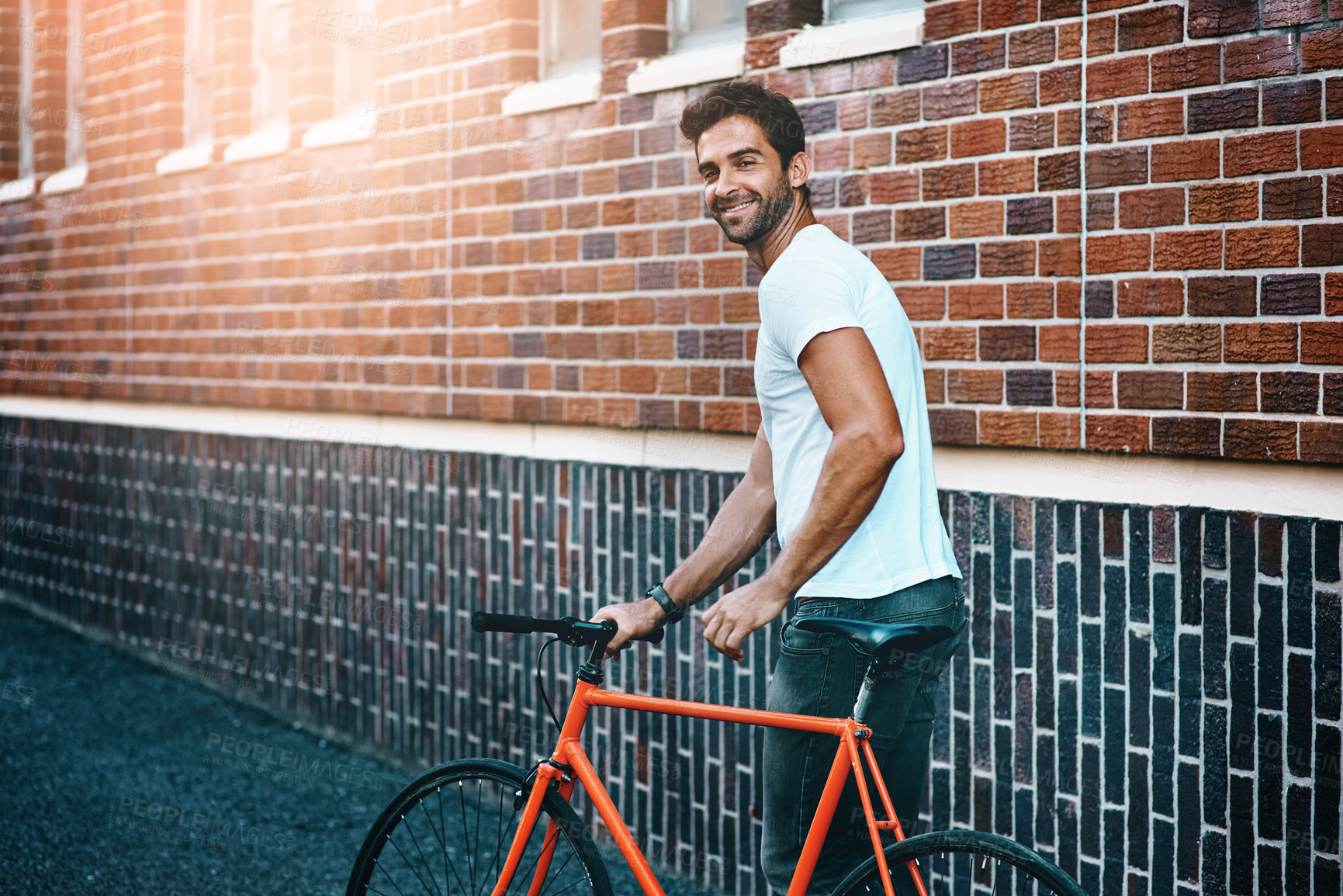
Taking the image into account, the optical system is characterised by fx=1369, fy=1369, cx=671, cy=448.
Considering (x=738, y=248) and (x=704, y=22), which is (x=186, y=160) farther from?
(x=738, y=248)

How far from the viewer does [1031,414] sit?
4.12 metres

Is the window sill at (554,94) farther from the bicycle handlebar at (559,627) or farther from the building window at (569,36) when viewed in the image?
the bicycle handlebar at (559,627)

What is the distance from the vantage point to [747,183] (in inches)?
121

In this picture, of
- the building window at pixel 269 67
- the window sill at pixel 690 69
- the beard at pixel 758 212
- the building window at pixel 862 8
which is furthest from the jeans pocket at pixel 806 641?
the building window at pixel 269 67

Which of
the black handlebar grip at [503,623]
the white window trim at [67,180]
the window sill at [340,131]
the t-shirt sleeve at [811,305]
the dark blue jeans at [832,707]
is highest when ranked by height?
the white window trim at [67,180]

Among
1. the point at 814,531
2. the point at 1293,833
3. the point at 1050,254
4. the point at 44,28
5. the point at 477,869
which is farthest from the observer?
the point at 44,28

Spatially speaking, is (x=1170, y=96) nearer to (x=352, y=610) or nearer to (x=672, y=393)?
(x=672, y=393)

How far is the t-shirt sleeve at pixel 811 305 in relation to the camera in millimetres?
2760

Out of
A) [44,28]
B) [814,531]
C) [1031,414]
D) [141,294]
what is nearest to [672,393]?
[1031,414]

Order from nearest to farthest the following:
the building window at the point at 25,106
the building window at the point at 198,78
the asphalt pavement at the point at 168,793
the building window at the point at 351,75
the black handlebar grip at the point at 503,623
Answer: the black handlebar grip at the point at 503,623 < the asphalt pavement at the point at 168,793 < the building window at the point at 351,75 < the building window at the point at 198,78 < the building window at the point at 25,106

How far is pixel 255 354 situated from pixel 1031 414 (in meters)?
5.11

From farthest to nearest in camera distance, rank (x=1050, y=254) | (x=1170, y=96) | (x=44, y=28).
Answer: (x=44, y=28), (x=1050, y=254), (x=1170, y=96)

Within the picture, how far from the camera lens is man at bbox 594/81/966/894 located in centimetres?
274

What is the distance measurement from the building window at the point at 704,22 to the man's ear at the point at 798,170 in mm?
2442
